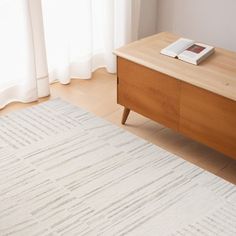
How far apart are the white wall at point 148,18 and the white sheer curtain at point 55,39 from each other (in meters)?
0.11

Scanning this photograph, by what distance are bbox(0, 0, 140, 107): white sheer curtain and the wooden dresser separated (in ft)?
1.95

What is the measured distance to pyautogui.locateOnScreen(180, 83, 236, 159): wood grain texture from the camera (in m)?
2.04

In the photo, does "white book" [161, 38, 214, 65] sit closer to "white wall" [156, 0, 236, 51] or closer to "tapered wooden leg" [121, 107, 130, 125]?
"tapered wooden leg" [121, 107, 130, 125]

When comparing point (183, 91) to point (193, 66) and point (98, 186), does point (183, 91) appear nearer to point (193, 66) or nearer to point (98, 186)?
point (193, 66)

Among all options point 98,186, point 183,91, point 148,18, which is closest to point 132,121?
point 183,91

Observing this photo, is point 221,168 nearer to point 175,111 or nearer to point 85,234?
point 175,111

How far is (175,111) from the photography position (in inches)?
89.4

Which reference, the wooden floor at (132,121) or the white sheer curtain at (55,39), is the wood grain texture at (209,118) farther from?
the white sheer curtain at (55,39)

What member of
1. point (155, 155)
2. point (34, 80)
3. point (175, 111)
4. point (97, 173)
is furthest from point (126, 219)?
point (34, 80)

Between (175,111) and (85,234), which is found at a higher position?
(175,111)

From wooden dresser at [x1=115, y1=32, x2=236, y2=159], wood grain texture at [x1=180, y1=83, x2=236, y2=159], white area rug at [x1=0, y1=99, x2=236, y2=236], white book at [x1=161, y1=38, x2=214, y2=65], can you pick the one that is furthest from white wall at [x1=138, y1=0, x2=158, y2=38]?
wood grain texture at [x1=180, y1=83, x2=236, y2=159]

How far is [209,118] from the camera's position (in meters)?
2.13

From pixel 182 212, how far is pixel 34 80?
1.32 metres

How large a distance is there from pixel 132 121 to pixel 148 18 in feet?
3.52
